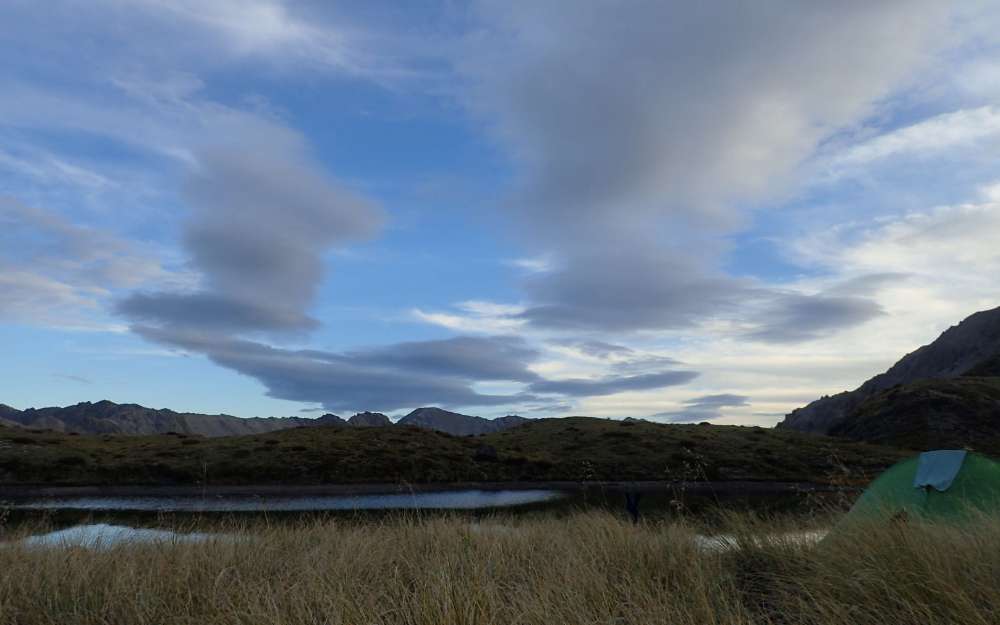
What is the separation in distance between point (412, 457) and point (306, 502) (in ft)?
59.3

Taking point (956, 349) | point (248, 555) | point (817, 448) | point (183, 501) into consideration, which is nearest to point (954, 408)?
point (817, 448)

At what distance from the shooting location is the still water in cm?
3134

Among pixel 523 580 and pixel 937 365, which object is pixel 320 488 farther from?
pixel 937 365

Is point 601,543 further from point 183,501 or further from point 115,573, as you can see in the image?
point 183,501

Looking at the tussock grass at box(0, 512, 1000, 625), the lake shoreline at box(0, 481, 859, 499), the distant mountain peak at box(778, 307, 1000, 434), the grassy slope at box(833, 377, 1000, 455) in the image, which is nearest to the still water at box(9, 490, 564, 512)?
the lake shoreline at box(0, 481, 859, 499)

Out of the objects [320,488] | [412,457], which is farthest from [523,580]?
[412,457]

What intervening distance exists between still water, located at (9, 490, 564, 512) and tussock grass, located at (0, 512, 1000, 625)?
21980mm

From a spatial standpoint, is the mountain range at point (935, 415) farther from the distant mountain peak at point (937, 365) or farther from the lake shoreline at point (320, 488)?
the lake shoreline at point (320, 488)

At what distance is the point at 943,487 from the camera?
1005 cm

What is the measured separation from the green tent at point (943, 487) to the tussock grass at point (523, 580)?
2.93m

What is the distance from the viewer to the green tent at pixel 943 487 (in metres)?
9.77

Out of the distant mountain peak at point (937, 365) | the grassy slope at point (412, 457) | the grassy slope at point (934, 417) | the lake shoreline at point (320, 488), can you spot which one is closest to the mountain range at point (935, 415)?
the grassy slope at point (934, 417)

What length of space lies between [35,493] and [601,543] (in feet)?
153

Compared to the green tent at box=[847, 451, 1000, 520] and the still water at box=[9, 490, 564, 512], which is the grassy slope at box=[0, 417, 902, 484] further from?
the green tent at box=[847, 451, 1000, 520]
